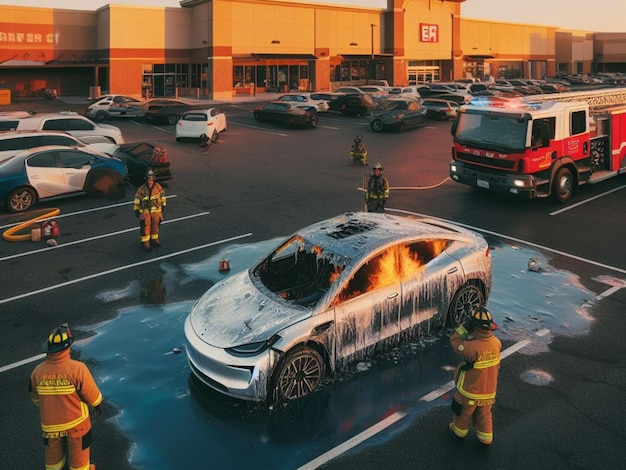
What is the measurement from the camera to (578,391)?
691cm

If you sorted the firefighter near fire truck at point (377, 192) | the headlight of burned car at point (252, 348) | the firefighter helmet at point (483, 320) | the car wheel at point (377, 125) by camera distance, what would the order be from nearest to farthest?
the firefighter helmet at point (483, 320)
the headlight of burned car at point (252, 348)
the firefighter near fire truck at point (377, 192)
the car wheel at point (377, 125)

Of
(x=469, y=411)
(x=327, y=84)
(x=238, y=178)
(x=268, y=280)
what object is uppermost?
(x=327, y=84)

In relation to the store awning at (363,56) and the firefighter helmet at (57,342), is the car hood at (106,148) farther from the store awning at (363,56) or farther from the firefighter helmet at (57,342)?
the store awning at (363,56)

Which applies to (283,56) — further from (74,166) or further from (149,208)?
(149,208)

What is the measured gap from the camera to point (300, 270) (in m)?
8.09

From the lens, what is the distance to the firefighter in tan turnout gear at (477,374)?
5598 mm

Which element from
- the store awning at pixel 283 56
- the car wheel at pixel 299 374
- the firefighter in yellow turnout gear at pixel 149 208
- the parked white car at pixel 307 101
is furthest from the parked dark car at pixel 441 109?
the car wheel at pixel 299 374

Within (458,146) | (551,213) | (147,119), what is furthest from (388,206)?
(147,119)

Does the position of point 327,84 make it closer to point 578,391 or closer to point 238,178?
point 238,178

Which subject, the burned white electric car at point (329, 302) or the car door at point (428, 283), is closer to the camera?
the burned white electric car at point (329, 302)

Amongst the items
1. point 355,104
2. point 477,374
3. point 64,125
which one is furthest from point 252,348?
point 355,104

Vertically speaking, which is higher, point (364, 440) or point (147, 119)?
point (147, 119)

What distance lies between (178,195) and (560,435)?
44.5ft

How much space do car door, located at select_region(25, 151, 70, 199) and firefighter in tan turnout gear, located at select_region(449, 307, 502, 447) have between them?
13451 millimetres
